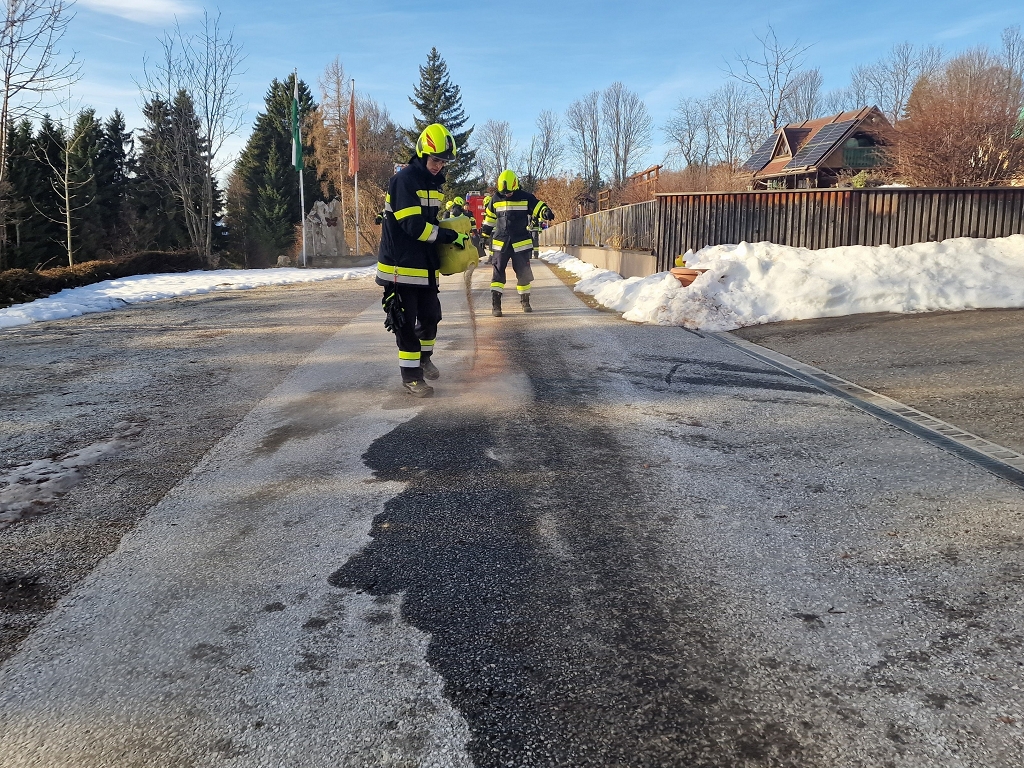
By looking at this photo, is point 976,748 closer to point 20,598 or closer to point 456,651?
point 456,651

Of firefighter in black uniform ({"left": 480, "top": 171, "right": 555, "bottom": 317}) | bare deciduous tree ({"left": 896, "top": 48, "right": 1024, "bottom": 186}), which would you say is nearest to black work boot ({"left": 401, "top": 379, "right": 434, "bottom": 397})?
firefighter in black uniform ({"left": 480, "top": 171, "right": 555, "bottom": 317})

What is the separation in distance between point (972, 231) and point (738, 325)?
6.14m

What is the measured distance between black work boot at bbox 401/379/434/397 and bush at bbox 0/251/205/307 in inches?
388

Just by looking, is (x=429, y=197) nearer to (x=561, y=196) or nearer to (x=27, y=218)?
(x=27, y=218)

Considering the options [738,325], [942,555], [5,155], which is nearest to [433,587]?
[942,555]

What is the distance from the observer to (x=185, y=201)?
34.2 metres

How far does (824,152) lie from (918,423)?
123 feet

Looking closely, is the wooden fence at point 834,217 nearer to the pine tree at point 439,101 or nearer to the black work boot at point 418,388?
the black work boot at point 418,388

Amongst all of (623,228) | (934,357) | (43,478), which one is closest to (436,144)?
(43,478)

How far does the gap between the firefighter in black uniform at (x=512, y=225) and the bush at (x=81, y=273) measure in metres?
8.27

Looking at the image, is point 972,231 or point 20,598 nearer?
point 20,598

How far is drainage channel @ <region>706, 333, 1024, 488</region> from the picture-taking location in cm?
406

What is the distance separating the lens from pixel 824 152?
37.7m

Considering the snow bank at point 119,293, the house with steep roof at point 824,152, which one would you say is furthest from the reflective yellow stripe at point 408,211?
the house with steep roof at point 824,152
